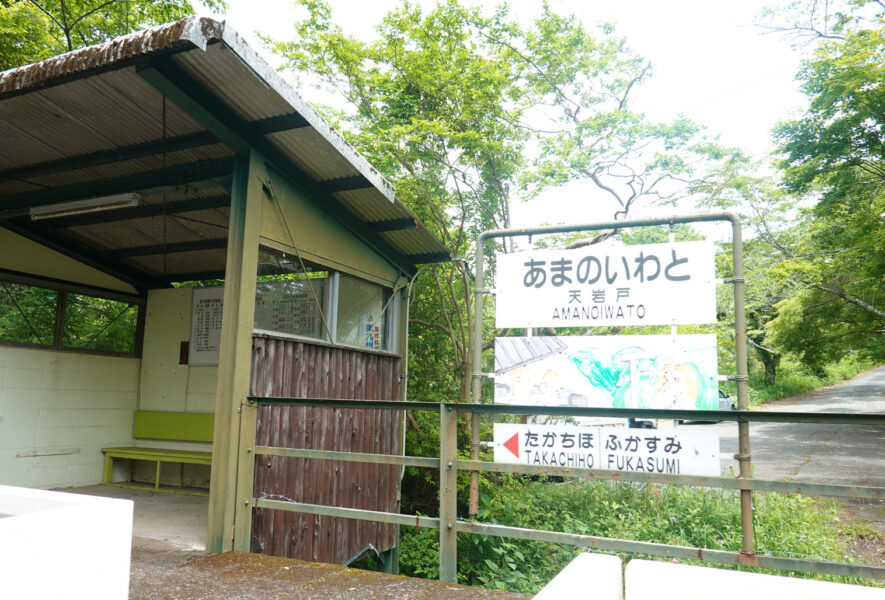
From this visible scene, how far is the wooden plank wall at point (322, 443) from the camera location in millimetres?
4398

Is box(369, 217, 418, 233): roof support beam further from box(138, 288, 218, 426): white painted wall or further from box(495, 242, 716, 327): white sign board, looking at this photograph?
box(138, 288, 218, 426): white painted wall

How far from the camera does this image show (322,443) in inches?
197

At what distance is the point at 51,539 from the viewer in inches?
55.7

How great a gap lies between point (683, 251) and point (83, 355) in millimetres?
6148

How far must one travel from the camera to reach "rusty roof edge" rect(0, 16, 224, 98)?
3.24 metres

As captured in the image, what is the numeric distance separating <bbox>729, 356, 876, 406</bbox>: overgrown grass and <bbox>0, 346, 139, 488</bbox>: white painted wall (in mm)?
19869

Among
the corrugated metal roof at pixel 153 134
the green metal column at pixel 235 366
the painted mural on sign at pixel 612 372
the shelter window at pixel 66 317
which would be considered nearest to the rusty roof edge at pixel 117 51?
the corrugated metal roof at pixel 153 134

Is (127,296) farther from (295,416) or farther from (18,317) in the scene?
(295,416)

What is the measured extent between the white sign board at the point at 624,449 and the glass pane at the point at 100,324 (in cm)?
522

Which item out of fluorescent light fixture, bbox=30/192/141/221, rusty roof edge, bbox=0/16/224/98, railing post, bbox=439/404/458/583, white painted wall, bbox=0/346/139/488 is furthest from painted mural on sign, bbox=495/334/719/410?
white painted wall, bbox=0/346/139/488

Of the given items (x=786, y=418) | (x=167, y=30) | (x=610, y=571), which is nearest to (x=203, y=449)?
(x=167, y=30)

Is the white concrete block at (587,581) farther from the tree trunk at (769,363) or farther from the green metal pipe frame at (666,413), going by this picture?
the tree trunk at (769,363)

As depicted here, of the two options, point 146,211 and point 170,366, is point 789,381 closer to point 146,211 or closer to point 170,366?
point 170,366

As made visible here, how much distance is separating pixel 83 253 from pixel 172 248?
1.00m
